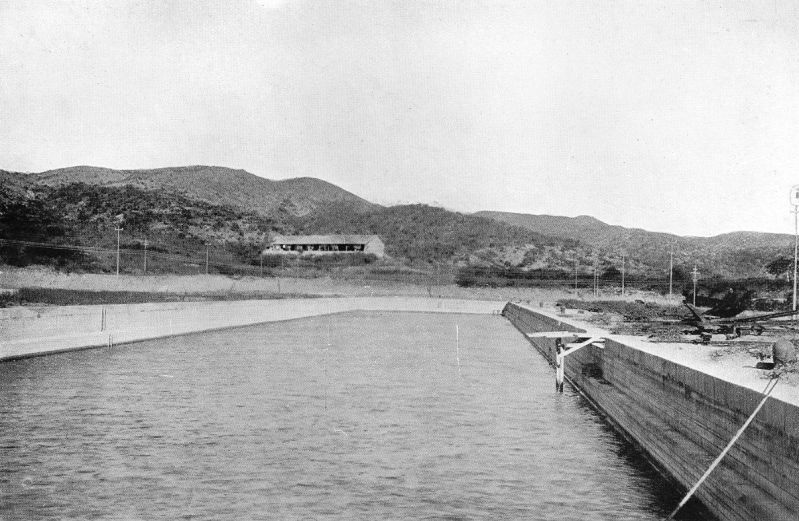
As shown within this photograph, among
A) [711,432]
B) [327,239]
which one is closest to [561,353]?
[711,432]

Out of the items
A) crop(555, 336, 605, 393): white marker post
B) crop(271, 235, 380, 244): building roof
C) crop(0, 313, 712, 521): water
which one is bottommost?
crop(0, 313, 712, 521): water

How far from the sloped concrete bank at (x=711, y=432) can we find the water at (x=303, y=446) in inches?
23.5

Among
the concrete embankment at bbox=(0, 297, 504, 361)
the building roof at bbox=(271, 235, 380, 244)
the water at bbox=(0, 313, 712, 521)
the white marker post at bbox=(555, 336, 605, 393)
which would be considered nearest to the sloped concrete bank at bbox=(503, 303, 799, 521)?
the water at bbox=(0, 313, 712, 521)

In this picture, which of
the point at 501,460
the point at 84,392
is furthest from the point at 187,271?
the point at 501,460

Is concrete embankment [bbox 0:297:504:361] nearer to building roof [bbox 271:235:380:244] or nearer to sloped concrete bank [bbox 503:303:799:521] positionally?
sloped concrete bank [bbox 503:303:799:521]

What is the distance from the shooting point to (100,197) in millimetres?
180750

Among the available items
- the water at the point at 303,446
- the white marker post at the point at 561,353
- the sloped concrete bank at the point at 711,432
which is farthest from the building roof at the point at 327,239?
the sloped concrete bank at the point at 711,432

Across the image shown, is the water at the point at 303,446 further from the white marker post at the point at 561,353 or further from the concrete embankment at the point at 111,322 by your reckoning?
the concrete embankment at the point at 111,322

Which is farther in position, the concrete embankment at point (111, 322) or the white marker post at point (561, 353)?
the concrete embankment at point (111, 322)

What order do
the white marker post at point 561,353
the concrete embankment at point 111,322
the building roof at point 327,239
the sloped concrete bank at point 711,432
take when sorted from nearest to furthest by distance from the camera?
the sloped concrete bank at point 711,432, the white marker post at point 561,353, the concrete embankment at point 111,322, the building roof at point 327,239

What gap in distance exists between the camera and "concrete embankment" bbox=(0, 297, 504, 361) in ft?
105

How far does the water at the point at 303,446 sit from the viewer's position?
1302 cm

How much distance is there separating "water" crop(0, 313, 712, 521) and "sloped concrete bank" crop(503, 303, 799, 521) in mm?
597

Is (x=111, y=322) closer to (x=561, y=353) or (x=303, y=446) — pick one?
(x=561, y=353)
